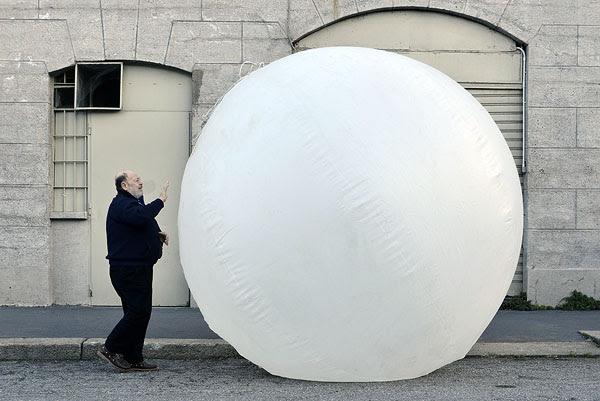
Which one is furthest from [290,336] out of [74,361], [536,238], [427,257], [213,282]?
[536,238]

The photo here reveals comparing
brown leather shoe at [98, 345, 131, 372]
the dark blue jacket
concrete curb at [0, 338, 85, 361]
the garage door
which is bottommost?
concrete curb at [0, 338, 85, 361]

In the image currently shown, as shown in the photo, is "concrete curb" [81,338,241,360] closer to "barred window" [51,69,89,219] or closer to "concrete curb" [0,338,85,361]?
"concrete curb" [0,338,85,361]

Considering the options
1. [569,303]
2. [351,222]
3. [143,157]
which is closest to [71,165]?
[143,157]

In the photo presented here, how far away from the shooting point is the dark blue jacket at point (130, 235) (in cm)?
699

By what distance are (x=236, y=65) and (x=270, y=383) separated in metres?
5.52

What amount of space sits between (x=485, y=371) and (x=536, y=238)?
13.9 feet

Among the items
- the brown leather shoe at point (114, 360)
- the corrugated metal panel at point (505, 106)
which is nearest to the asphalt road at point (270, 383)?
the brown leather shoe at point (114, 360)

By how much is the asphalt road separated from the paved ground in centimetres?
88

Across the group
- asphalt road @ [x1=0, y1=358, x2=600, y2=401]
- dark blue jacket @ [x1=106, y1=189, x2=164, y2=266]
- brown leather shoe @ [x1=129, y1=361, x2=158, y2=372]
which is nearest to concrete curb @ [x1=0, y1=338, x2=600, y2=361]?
asphalt road @ [x1=0, y1=358, x2=600, y2=401]

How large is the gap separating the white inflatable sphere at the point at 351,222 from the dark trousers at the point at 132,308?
33.1 inches

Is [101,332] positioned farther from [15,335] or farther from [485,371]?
[485,371]

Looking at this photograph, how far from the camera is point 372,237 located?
18.6ft

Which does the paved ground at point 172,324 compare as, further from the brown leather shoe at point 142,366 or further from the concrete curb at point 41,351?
the brown leather shoe at point 142,366

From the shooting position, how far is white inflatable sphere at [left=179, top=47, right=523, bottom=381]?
5719 millimetres
